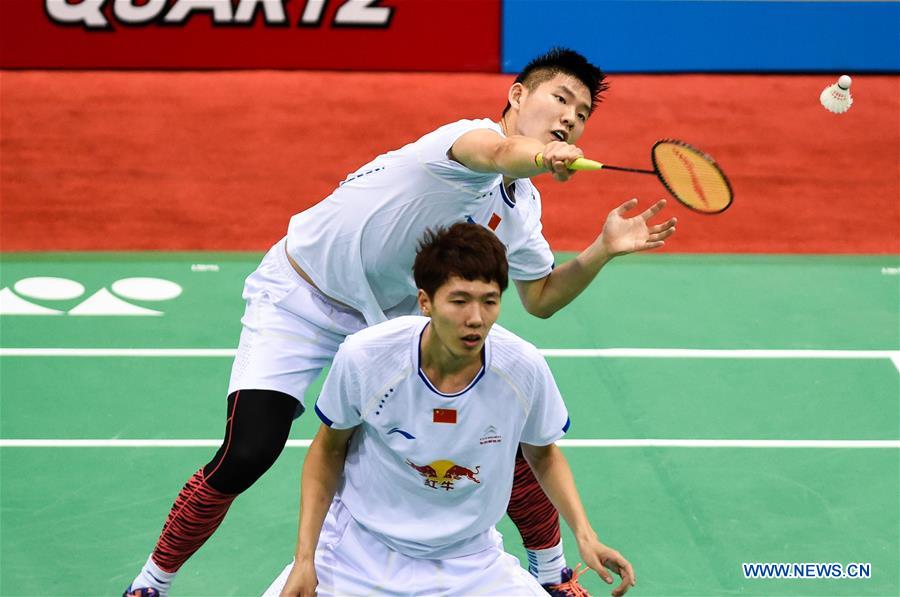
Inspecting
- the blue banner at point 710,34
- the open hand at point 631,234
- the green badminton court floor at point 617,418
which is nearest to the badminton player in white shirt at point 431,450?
the open hand at point 631,234

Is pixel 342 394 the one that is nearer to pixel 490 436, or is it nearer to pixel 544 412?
pixel 490 436

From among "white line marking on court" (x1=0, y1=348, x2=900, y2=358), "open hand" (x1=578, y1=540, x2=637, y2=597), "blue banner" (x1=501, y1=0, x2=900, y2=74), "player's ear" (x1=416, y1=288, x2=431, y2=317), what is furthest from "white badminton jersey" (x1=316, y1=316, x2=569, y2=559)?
"blue banner" (x1=501, y1=0, x2=900, y2=74)

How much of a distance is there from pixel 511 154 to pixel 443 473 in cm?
103

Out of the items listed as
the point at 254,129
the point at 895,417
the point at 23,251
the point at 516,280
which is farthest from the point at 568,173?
the point at 254,129

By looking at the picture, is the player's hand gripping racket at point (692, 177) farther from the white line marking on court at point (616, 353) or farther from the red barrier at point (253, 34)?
the red barrier at point (253, 34)

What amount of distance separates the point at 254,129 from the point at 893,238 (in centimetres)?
527

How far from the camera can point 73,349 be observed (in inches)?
298

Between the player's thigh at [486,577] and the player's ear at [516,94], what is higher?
the player's ear at [516,94]

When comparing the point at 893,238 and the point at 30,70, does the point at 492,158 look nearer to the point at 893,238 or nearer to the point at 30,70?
the point at 893,238

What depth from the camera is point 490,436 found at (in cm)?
401

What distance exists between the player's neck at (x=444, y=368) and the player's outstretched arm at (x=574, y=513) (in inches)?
15.9

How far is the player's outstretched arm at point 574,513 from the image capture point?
392cm

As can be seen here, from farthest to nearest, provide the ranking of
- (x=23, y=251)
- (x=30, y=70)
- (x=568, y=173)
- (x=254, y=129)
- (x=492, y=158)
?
(x=30, y=70) → (x=254, y=129) → (x=23, y=251) → (x=492, y=158) → (x=568, y=173)

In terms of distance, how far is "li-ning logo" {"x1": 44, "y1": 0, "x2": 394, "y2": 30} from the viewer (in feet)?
38.1
